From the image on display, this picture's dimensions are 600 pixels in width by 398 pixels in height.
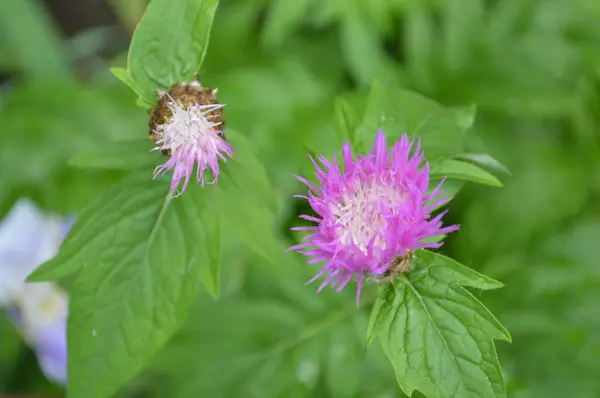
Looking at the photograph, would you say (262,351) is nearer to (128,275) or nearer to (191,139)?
(128,275)

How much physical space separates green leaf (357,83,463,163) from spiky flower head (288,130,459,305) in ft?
0.35

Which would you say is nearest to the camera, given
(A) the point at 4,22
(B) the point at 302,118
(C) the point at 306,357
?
(C) the point at 306,357

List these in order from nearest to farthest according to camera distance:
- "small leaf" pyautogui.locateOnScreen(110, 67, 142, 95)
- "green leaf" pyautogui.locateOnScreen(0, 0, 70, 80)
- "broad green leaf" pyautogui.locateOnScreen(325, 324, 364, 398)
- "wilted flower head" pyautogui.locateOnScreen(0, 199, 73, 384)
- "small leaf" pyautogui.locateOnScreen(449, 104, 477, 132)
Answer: "small leaf" pyautogui.locateOnScreen(110, 67, 142, 95) < "small leaf" pyautogui.locateOnScreen(449, 104, 477, 132) < "broad green leaf" pyautogui.locateOnScreen(325, 324, 364, 398) < "wilted flower head" pyautogui.locateOnScreen(0, 199, 73, 384) < "green leaf" pyautogui.locateOnScreen(0, 0, 70, 80)

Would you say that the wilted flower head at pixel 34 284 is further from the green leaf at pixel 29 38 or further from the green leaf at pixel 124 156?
the green leaf at pixel 124 156

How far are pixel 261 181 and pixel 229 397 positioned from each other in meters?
0.56

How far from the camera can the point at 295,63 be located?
5.11 ft

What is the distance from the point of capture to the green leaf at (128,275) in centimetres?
78

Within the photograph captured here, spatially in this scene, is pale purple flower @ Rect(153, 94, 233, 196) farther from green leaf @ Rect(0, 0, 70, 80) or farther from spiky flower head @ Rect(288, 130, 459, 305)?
green leaf @ Rect(0, 0, 70, 80)

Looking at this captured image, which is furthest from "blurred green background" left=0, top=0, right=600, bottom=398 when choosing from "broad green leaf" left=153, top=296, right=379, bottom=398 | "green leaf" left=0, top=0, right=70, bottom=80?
"green leaf" left=0, top=0, right=70, bottom=80

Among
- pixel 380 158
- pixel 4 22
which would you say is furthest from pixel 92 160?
pixel 4 22

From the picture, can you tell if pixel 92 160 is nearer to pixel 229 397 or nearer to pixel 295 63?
pixel 229 397

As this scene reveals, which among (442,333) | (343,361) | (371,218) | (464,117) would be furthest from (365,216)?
(343,361)

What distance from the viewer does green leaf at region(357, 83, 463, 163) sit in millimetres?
795

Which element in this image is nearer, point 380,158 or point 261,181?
point 380,158
